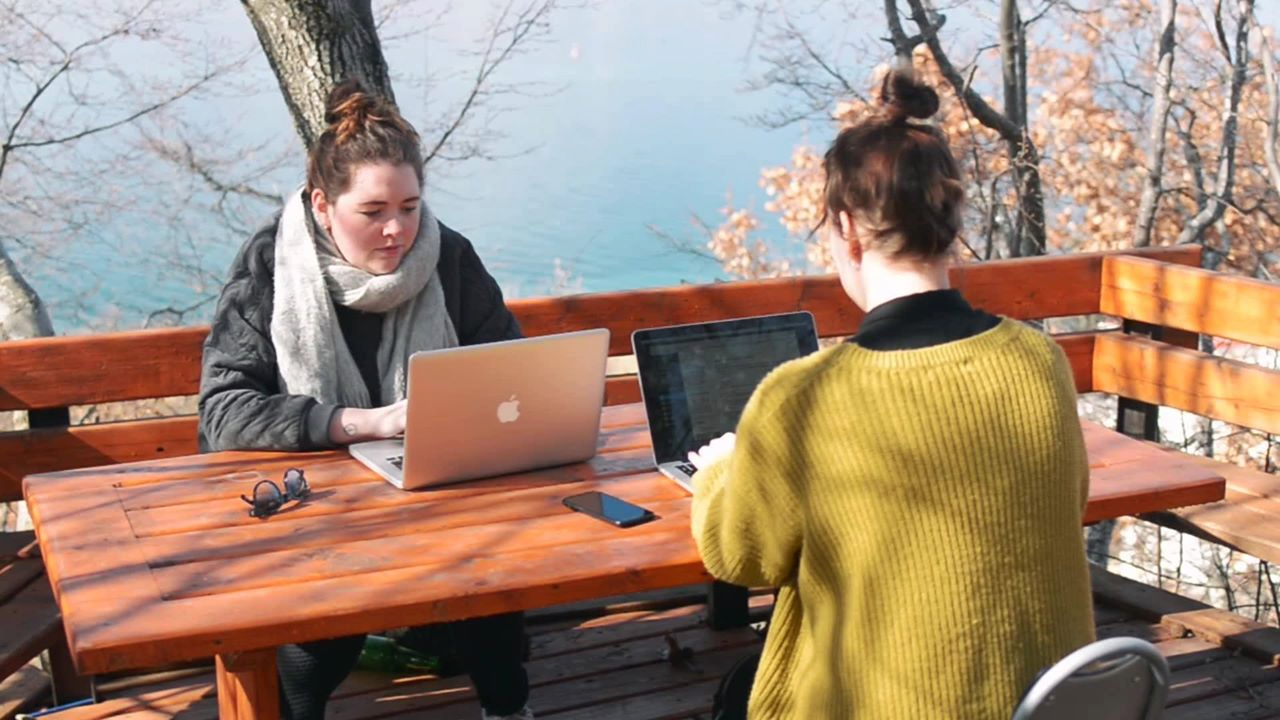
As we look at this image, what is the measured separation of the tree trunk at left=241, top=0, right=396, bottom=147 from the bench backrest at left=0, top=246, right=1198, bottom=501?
4.08 ft

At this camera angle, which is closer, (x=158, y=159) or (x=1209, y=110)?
A: (x=158, y=159)

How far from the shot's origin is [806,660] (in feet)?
6.79

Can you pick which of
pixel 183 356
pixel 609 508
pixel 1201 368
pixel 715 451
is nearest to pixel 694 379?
pixel 609 508

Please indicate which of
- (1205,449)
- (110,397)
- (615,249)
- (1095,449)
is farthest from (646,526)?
(615,249)

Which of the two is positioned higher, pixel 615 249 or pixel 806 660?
pixel 806 660

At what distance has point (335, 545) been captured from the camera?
98.7 inches

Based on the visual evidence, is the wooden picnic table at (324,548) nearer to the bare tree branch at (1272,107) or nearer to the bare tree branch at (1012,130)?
the bare tree branch at (1272,107)

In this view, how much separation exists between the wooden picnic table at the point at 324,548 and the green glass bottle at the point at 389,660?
0.79m

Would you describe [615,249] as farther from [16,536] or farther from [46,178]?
[16,536]

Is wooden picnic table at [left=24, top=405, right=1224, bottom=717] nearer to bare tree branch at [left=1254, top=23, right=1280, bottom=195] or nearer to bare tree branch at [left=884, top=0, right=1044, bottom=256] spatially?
bare tree branch at [left=1254, top=23, right=1280, bottom=195]

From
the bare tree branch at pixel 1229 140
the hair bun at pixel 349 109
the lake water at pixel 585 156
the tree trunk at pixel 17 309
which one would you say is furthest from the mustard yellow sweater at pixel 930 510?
the lake water at pixel 585 156

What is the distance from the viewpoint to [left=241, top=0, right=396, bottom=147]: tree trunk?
4820 mm

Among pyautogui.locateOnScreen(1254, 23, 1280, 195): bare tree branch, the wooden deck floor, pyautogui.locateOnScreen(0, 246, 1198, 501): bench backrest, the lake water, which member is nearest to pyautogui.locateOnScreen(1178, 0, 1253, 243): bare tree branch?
pyautogui.locateOnScreen(1254, 23, 1280, 195): bare tree branch

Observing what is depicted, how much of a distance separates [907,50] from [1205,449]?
2.96m
